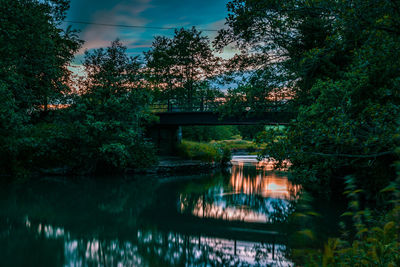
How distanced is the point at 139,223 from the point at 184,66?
106ft

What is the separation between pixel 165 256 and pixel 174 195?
25.5 feet

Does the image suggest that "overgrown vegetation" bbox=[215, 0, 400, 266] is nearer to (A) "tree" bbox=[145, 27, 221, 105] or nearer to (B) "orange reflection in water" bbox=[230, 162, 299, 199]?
(B) "orange reflection in water" bbox=[230, 162, 299, 199]

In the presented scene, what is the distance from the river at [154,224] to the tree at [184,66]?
24663 mm

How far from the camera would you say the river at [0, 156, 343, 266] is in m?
7.32

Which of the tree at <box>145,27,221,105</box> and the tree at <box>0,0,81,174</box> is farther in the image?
the tree at <box>145,27,221,105</box>

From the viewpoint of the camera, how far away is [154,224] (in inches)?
402

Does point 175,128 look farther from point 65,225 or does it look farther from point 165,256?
point 165,256

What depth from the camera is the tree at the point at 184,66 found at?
40.0 meters

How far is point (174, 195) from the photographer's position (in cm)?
1519

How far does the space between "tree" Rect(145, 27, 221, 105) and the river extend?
24.7m

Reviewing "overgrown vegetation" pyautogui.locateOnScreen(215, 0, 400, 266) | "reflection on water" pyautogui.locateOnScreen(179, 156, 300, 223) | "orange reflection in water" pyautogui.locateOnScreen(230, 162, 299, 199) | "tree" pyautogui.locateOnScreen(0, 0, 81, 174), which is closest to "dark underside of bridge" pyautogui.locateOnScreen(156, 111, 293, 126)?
"orange reflection in water" pyautogui.locateOnScreen(230, 162, 299, 199)

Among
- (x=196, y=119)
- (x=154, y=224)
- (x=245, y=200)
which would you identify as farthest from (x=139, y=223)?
(x=196, y=119)

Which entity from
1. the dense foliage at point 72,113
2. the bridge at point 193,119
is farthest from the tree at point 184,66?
the dense foliage at point 72,113

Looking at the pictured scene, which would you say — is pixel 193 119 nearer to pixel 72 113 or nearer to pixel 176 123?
pixel 176 123
